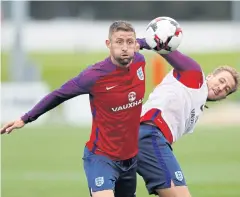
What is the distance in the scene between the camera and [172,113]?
909 cm

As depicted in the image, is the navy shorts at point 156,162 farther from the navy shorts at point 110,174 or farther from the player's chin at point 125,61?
the player's chin at point 125,61

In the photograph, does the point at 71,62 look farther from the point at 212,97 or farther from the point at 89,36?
the point at 212,97

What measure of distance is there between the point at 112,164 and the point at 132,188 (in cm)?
39

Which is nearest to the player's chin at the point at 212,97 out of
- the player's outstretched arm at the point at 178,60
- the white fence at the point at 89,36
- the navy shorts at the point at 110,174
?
the player's outstretched arm at the point at 178,60

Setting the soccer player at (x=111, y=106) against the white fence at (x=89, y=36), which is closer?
the soccer player at (x=111, y=106)

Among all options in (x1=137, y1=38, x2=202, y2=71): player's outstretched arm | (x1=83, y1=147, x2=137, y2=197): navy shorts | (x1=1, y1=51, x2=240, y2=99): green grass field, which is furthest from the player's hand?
(x1=1, y1=51, x2=240, y2=99): green grass field

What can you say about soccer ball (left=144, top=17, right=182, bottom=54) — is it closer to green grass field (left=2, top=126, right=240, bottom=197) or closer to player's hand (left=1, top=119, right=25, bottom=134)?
player's hand (left=1, top=119, right=25, bottom=134)

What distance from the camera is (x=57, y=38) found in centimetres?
5312

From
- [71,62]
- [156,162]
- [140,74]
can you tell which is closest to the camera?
[140,74]

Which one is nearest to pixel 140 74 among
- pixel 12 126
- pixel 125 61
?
pixel 125 61

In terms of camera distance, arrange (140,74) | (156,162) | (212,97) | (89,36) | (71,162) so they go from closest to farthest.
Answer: (140,74) < (156,162) < (212,97) < (71,162) < (89,36)

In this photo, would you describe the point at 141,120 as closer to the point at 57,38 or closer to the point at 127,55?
the point at 127,55

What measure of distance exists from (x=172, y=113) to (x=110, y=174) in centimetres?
90

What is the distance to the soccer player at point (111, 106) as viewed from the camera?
8547 mm
